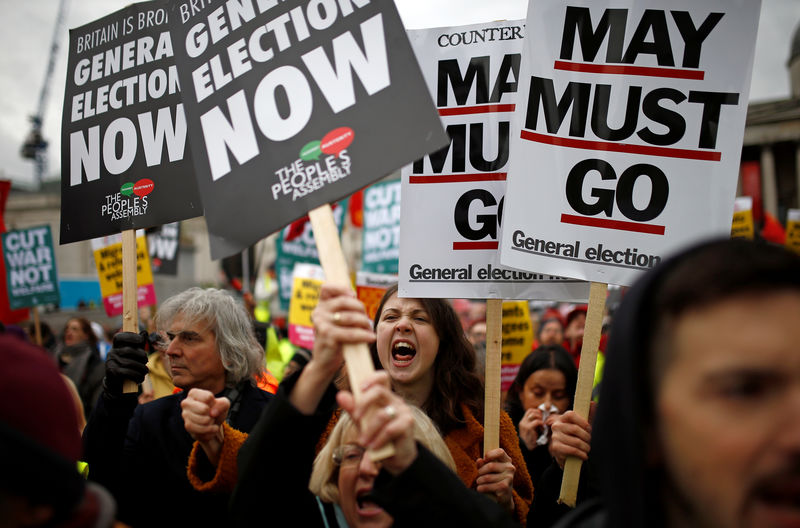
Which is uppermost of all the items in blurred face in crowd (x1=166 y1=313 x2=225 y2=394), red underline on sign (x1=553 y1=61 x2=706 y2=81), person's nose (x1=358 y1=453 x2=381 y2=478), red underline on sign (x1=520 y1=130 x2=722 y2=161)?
red underline on sign (x1=553 y1=61 x2=706 y2=81)

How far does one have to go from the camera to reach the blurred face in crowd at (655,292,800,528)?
0.97 meters

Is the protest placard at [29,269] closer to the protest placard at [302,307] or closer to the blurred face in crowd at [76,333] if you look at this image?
the blurred face in crowd at [76,333]

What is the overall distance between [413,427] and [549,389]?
2680 millimetres

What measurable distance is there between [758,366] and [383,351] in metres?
2.17

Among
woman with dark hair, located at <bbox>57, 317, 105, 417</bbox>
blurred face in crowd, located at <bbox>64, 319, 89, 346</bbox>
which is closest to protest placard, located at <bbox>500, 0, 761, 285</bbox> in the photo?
woman with dark hair, located at <bbox>57, 317, 105, 417</bbox>

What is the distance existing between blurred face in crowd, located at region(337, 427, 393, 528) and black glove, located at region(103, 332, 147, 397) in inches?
44.6

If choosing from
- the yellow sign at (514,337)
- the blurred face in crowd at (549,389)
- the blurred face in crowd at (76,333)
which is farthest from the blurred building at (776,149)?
the blurred face in crowd at (549,389)

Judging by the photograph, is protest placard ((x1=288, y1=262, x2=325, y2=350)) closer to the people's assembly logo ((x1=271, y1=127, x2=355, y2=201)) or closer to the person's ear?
the people's assembly logo ((x1=271, y1=127, x2=355, y2=201))

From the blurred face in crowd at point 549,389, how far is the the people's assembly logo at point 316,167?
2.82 m

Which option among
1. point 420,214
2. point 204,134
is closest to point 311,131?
point 204,134

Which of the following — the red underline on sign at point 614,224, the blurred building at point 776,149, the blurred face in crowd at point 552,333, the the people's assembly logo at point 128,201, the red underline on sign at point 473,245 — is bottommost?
the blurred face in crowd at point 552,333

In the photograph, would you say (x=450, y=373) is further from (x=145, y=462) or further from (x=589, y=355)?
(x=145, y=462)

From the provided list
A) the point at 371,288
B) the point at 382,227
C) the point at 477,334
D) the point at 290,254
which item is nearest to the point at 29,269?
the point at 290,254

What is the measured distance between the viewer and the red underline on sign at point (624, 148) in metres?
2.53
